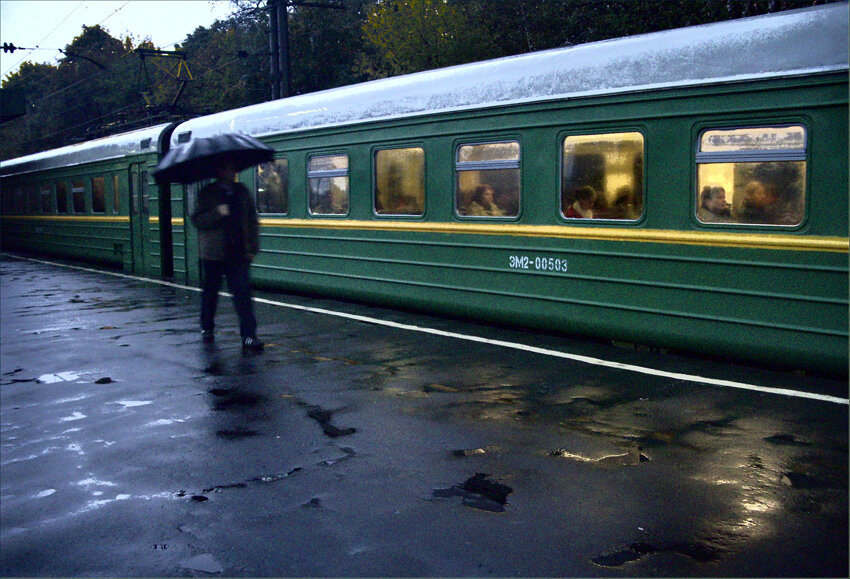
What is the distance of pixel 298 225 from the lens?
46.5ft

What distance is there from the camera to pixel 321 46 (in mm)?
47906

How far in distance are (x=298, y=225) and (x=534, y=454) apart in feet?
30.0

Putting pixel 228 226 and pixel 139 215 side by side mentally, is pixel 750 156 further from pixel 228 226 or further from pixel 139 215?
pixel 139 215

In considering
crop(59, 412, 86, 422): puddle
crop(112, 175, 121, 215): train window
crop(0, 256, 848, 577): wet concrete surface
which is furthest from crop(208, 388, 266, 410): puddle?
crop(112, 175, 121, 215): train window

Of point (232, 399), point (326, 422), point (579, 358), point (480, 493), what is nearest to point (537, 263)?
point (579, 358)

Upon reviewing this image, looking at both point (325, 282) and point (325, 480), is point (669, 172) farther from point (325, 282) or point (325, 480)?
point (325, 282)

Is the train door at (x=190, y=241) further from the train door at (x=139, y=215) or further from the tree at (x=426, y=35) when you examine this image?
the tree at (x=426, y=35)

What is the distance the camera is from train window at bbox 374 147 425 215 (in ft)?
38.2

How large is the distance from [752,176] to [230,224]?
4.99 m

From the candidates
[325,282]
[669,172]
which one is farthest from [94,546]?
[325,282]

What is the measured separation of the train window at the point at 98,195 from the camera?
69.0ft

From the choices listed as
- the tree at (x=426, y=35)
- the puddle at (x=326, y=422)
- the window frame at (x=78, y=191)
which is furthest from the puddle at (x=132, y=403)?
the tree at (x=426, y=35)

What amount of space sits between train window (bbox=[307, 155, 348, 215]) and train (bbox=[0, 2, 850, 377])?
32mm

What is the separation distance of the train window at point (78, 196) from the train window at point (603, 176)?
621 inches
